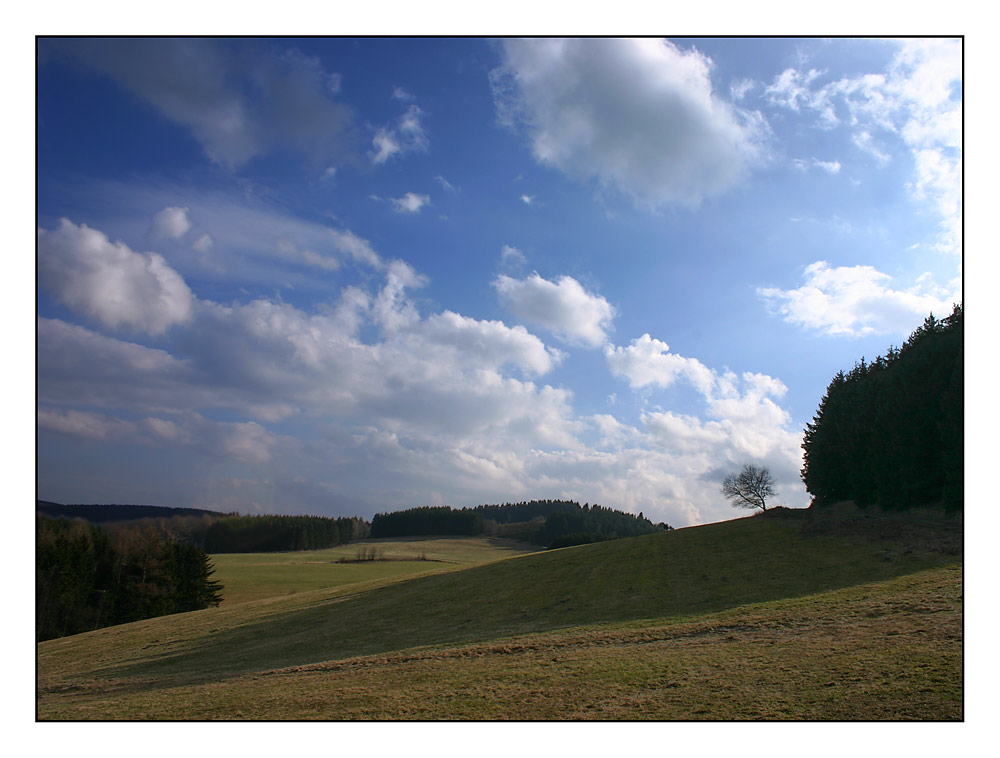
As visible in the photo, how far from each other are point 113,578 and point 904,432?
78305 millimetres

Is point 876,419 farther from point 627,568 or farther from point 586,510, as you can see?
point 586,510

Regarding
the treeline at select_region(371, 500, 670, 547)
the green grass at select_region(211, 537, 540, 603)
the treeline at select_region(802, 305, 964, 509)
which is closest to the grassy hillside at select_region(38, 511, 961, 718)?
the treeline at select_region(802, 305, 964, 509)

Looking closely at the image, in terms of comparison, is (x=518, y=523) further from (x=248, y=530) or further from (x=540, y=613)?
(x=540, y=613)

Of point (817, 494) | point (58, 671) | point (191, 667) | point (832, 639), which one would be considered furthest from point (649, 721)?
point (817, 494)

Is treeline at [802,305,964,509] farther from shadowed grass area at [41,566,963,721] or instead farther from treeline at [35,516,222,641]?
treeline at [35,516,222,641]

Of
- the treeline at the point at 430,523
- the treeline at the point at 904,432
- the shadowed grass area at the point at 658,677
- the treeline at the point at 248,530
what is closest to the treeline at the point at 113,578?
the treeline at the point at 248,530

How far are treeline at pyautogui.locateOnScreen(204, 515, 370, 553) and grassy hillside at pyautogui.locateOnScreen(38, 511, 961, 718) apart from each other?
69.6 metres

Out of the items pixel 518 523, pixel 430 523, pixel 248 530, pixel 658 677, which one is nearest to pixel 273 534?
pixel 248 530

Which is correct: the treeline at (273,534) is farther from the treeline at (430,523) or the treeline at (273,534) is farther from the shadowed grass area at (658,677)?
the shadowed grass area at (658,677)

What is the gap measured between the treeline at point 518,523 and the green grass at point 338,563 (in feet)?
23.6

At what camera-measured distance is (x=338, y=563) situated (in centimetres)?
10425

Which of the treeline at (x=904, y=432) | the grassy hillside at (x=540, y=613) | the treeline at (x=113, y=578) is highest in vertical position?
the treeline at (x=904, y=432)

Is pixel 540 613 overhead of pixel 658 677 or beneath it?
beneath

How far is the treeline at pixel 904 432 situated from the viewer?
108 feet
